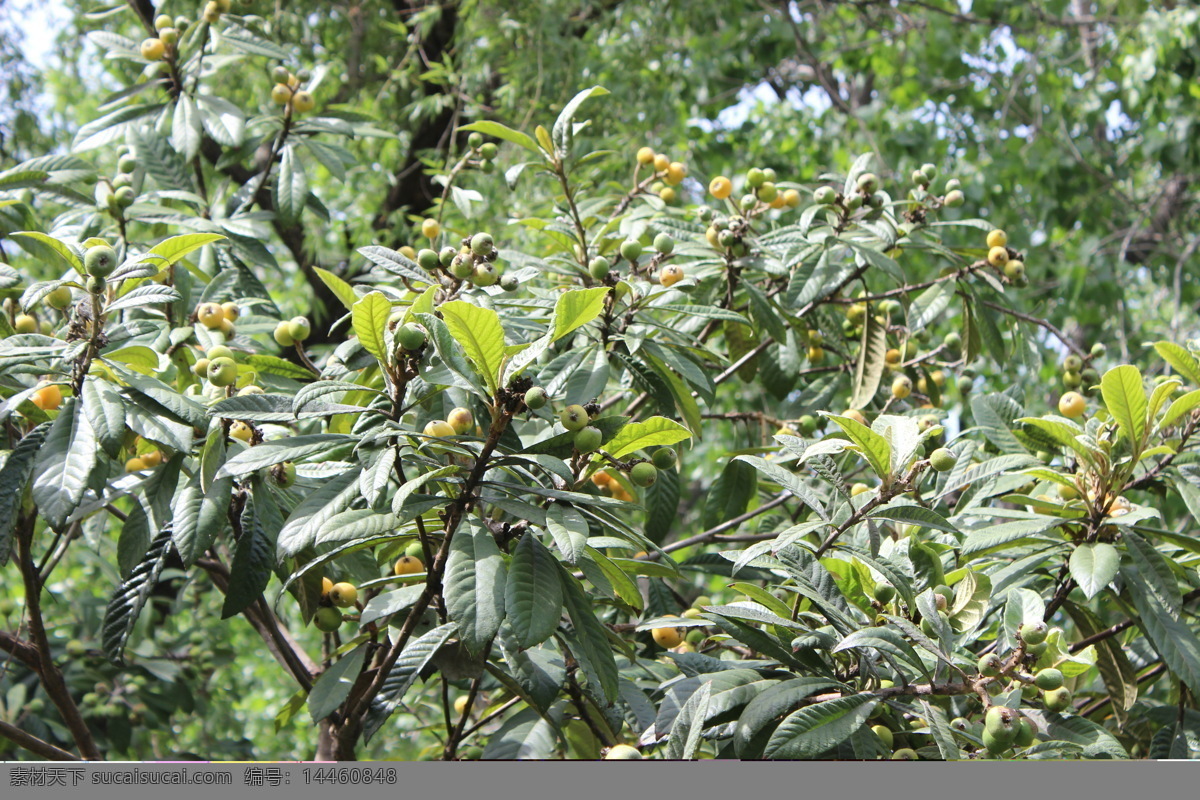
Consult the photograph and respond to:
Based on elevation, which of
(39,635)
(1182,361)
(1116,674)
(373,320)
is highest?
(373,320)

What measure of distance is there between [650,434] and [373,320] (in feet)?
1.00

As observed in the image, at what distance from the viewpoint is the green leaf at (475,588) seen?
3.06 ft

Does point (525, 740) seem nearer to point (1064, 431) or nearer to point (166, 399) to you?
point (166, 399)

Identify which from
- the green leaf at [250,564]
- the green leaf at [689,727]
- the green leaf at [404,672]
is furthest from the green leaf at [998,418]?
the green leaf at [250,564]

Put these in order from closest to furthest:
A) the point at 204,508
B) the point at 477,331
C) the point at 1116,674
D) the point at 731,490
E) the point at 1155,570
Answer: the point at 477,331 → the point at 204,508 → the point at 1155,570 → the point at 1116,674 → the point at 731,490

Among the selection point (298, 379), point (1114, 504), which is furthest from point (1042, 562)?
point (298, 379)

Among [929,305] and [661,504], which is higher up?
[929,305]

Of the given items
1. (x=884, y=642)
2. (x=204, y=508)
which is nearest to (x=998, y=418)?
(x=884, y=642)

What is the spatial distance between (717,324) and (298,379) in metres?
0.76

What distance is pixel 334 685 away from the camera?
1250 millimetres

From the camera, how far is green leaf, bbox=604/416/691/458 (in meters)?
1.05

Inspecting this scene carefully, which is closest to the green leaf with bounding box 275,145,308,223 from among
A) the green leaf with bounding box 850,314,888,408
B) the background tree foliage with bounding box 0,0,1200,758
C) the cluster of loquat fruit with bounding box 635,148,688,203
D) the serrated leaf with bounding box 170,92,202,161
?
the background tree foliage with bounding box 0,0,1200,758

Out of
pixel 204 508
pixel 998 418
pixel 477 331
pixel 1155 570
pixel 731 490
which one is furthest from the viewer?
pixel 731 490

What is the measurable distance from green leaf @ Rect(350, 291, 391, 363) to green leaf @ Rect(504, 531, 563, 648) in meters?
0.25
